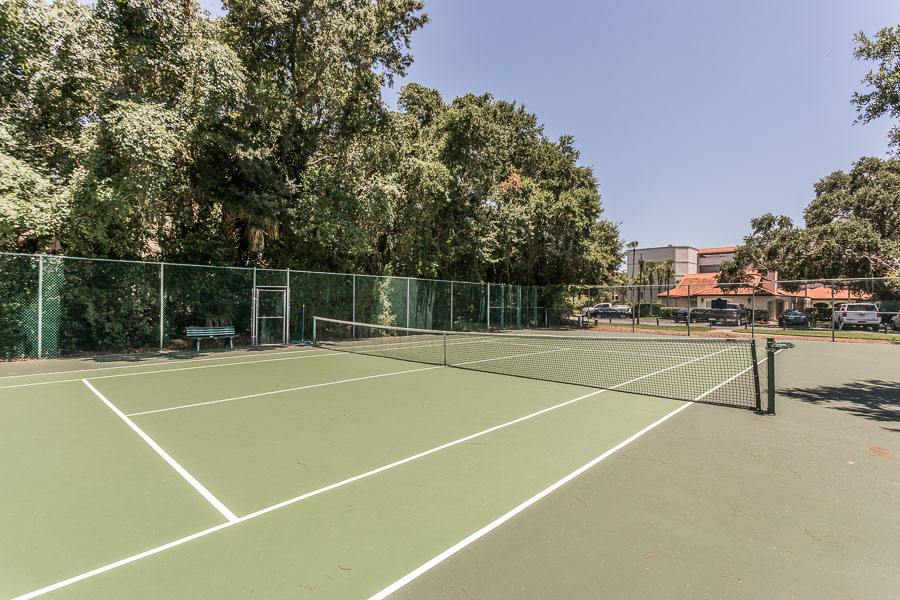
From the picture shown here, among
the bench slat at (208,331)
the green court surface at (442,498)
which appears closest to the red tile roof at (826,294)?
the green court surface at (442,498)

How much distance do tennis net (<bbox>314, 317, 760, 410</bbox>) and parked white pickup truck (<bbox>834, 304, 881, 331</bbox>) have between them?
11003 millimetres

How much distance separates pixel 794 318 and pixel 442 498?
96.1 ft

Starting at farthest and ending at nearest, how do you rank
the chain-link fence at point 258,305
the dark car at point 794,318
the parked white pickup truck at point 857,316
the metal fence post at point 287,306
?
the dark car at point 794,318 < the parked white pickup truck at point 857,316 < the metal fence post at point 287,306 < the chain-link fence at point 258,305

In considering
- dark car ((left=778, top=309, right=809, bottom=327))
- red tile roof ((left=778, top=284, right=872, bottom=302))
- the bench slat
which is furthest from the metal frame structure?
dark car ((left=778, top=309, right=809, bottom=327))

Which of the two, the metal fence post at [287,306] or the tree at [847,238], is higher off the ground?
the tree at [847,238]

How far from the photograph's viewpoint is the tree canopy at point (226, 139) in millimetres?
11773

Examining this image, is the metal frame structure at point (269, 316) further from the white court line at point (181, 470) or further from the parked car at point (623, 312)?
the parked car at point (623, 312)

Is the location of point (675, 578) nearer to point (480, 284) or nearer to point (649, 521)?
point (649, 521)

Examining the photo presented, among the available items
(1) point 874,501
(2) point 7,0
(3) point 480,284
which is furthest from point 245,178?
(1) point 874,501

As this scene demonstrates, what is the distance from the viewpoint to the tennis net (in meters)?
8.47

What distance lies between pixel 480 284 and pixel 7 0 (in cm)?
2038

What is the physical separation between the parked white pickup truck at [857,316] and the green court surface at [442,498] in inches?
820

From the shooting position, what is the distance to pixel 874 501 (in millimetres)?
3750

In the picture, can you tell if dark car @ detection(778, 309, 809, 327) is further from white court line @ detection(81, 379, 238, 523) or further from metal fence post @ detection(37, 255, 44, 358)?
metal fence post @ detection(37, 255, 44, 358)
